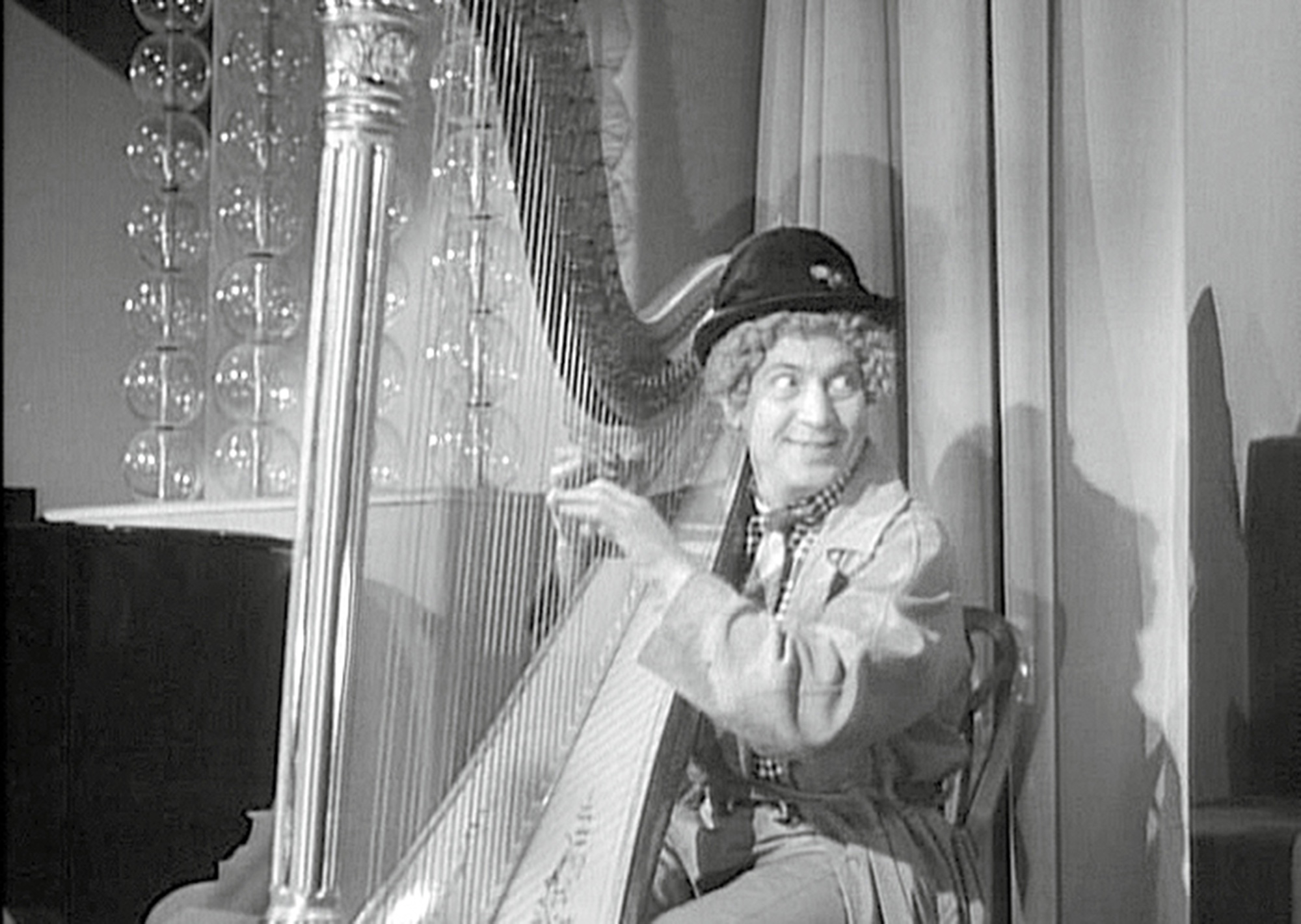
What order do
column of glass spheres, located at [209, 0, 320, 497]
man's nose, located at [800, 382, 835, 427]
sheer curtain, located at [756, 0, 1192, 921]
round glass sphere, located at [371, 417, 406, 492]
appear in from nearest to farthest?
round glass sphere, located at [371, 417, 406, 492] < man's nose, located at [800, 382, 835, 427] < sheer curtain, located at [756, 0, 1192, 921] < column of glass spheres, located at [209, 0, 320, 497]

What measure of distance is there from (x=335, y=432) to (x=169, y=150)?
27.8 inches

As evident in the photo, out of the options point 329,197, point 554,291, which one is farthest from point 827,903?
point 329,197

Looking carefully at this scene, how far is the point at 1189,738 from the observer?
1416mm

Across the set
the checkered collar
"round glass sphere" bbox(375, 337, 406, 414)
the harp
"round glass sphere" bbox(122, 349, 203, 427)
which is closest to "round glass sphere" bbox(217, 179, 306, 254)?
"round glass sphere" bbox(122, 349, 203, 427)

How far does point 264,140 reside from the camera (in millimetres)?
1830

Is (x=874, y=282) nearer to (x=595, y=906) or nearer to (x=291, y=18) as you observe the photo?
(x=595, y=906)

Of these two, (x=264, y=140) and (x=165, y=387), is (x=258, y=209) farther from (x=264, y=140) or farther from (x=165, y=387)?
(x=165, y=387)

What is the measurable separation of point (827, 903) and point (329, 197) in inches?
22.3

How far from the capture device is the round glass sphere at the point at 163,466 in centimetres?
154

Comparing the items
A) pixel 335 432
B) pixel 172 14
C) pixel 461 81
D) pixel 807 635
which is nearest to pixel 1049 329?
pixel 807 635

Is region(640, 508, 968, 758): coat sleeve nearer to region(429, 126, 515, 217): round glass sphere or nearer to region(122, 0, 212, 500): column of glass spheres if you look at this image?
region(429, 126, 515, 217): round glass sphere

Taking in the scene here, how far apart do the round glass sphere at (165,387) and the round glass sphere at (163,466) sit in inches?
0.6

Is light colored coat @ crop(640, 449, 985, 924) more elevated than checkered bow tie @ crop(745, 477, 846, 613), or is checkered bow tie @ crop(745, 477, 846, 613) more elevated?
checkered bow tie @ crop(745, 477, 846, 613)

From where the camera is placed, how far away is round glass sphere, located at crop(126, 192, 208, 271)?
160 centimetres
